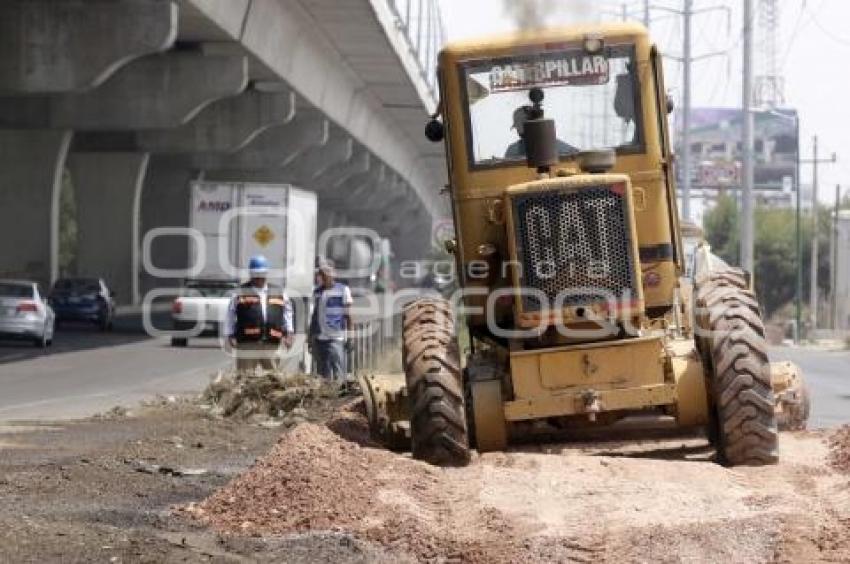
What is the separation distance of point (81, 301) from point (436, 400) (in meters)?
40.4

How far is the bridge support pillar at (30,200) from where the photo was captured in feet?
175

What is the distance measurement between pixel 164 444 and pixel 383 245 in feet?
276

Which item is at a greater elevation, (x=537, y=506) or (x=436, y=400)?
(x=436, y=400)

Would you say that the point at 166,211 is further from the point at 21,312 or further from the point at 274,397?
the point at 274,397

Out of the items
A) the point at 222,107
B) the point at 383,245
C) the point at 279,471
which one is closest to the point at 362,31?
the point at 222,107

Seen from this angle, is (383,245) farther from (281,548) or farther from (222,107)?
(281,548)

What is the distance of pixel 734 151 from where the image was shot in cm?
15150

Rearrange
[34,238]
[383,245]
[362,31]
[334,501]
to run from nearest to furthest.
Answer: [334,501], [362,31], [34,238], [383,245]

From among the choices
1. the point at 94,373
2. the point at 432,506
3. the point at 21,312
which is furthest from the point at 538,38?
the point at 21,312

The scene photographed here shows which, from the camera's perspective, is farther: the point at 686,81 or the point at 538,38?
the point at 686,81

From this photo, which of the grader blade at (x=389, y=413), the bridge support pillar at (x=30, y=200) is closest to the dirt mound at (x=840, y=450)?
the grader blade at (x=389, y=413)

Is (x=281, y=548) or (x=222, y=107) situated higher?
(x=222, y=107)

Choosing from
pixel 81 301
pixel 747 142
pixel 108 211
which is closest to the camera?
pixel 81 301

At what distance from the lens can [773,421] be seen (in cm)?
1294
